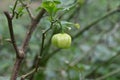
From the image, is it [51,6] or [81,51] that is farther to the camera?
[81,51]

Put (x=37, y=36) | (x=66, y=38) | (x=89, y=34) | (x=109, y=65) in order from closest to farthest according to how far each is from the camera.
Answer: (x=66, y=38) < (x=37, y=36) < (x=109, y=65) < (x=89, y=34)

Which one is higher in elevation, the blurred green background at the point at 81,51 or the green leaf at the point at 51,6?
the green leaf at the point at 51,6

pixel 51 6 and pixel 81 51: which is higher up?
pixel 51 6

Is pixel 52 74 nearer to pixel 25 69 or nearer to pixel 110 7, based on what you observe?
pixel 25 69

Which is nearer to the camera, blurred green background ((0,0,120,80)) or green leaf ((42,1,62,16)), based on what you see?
green leaf ((42,1,62,16))

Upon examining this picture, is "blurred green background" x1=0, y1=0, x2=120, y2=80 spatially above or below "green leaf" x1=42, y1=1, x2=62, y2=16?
below

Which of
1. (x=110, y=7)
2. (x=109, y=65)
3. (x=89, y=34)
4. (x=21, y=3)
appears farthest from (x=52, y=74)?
(x=21, y=3)

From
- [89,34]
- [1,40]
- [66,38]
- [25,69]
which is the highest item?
[66,38]

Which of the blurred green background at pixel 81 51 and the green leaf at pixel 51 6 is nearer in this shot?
the green leaf at pixel 51 6
